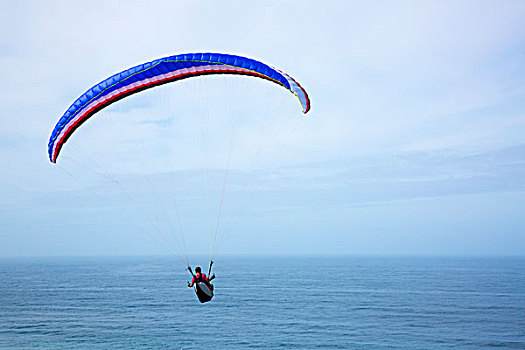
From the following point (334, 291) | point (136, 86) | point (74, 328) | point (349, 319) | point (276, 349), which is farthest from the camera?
point (334, 291)

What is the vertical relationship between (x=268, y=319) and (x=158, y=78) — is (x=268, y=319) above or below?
below

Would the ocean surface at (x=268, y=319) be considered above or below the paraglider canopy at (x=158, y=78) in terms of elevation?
below

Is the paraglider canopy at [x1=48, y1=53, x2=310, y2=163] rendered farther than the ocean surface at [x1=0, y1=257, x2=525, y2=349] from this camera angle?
No

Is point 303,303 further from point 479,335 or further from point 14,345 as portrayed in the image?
point 14,345

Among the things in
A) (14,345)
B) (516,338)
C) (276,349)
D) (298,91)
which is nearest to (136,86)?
(298,91)

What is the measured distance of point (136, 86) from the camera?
1554cm

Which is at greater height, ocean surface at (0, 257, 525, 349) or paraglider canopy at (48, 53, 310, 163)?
paraglider canopy at (48, 53, 310, 163)

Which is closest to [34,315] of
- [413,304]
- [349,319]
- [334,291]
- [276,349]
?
[276,349]

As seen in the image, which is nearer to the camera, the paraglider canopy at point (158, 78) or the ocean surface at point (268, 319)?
the paraglider canopy at point (158, 78)

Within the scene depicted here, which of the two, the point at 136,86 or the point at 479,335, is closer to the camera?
the point at 136,86

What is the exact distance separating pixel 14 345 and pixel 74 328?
748cm

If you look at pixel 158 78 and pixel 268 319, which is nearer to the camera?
pixel 158 78

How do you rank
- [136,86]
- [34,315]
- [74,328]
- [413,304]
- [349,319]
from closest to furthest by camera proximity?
1. [136,86]
2. [74,328]
3. [349,319]
4. [34,315]
5. [413,304]

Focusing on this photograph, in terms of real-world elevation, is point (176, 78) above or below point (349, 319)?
above
